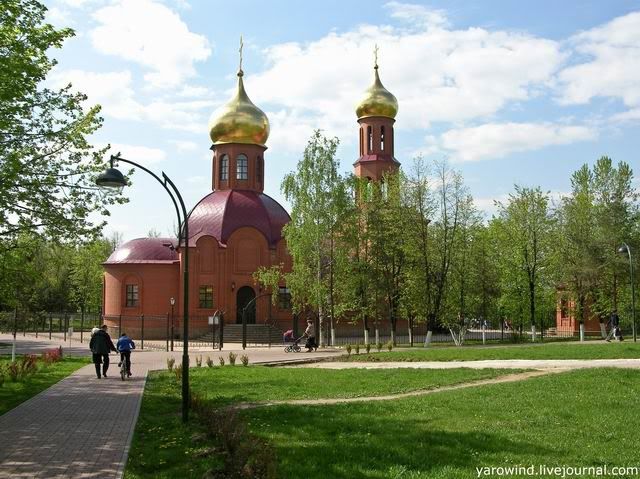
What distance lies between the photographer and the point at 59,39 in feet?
48.4

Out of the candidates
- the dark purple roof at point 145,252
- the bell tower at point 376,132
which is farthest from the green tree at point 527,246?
the dark purple roof at point 145,252

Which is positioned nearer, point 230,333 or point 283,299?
point 230,333

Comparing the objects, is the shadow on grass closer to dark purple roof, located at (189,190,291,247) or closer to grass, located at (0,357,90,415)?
grass, located at (0,357,90,415)

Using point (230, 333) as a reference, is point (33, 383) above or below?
below

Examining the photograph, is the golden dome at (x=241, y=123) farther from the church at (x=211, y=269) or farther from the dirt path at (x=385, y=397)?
the dirt path at (x=385, y=397)

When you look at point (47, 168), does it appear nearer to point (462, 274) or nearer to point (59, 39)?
point (59, 39)

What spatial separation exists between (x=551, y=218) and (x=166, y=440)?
30.9 metres

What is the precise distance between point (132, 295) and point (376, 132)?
63.0 ft

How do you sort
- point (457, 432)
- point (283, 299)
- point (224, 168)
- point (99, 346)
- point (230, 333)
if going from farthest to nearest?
point (224, 168)
point (283, 299)
point (230, 333)
point (99, 346)
point (457, 432)

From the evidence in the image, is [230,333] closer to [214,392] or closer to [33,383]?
[33,383]

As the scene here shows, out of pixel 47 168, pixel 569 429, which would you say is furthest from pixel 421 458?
pixel 47 168

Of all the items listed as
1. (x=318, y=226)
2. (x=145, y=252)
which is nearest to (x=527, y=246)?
(x=318, y=226)

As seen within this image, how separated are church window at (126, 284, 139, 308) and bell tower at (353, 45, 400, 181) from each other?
1618cm

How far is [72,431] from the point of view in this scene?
9.98 meters
